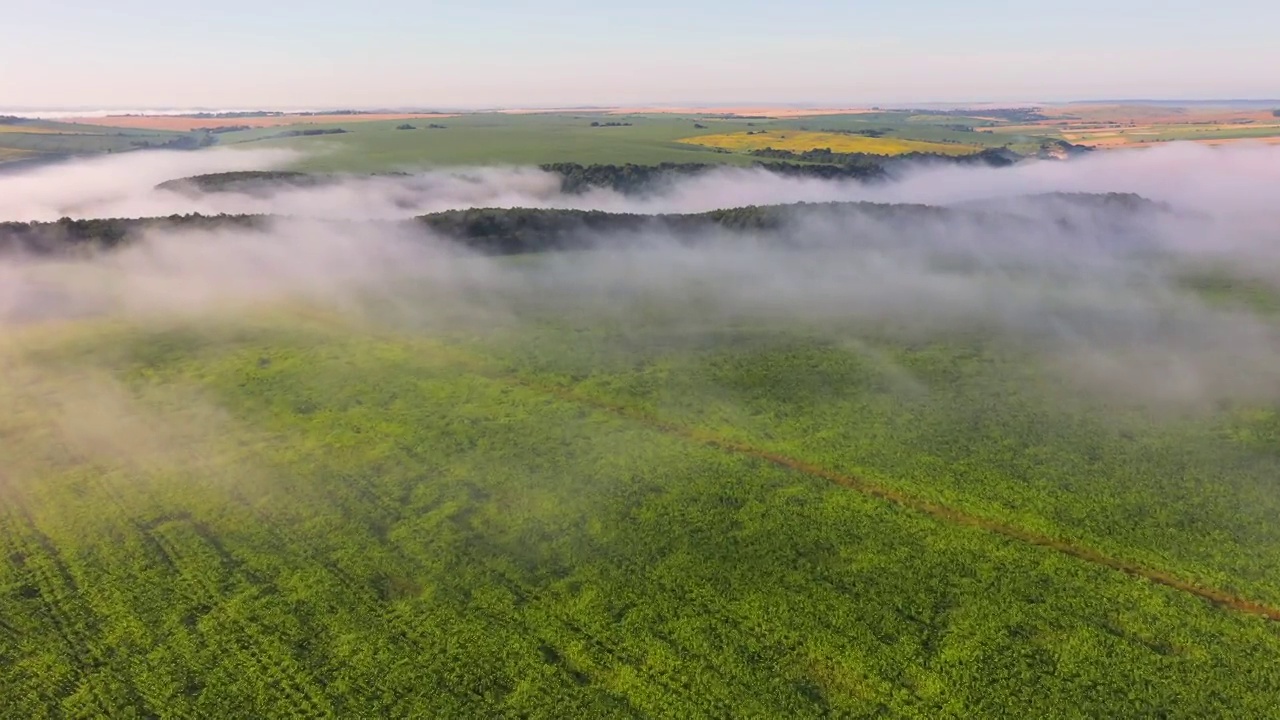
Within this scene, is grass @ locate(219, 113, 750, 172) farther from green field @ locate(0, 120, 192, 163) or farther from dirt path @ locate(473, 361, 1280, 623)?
dirt path @ locate(473, 361, 1280, 623)

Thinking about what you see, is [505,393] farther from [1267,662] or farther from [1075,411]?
[1267,662]

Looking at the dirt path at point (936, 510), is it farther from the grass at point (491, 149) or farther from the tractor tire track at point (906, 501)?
the grass at point (491, 149)

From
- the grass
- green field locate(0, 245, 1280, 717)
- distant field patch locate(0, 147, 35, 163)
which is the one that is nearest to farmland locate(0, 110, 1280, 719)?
green field locate(0, 245, 1280, 717)

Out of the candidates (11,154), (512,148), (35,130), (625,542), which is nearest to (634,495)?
(625,542)

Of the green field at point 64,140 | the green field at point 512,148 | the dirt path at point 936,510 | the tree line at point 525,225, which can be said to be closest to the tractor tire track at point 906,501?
the dirt path at point 936,510

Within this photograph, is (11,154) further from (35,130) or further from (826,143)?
(826,143)

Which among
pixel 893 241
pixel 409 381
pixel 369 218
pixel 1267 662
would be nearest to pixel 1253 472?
pixel 1267 662
